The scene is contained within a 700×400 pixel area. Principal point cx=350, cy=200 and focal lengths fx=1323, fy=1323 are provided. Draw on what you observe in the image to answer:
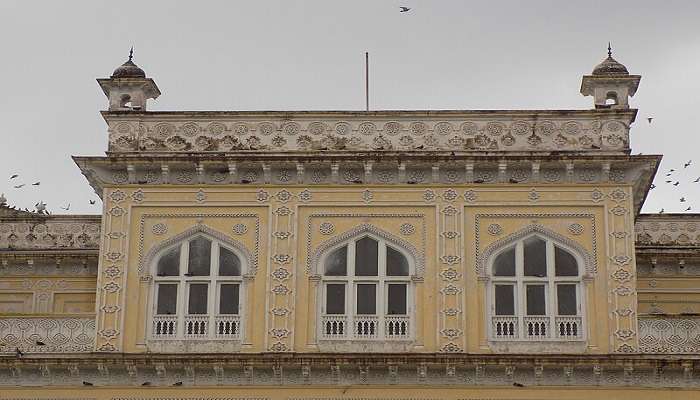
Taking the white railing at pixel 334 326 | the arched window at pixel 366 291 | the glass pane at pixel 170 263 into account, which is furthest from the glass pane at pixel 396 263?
the glass pane at pixel 170 263

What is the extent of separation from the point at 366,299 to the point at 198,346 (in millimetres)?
3108

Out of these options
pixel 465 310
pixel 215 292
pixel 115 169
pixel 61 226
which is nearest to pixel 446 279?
pixel 465 310

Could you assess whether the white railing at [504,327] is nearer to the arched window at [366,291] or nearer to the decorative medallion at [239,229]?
the arched window at [366,291]

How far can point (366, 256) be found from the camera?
2402 cm

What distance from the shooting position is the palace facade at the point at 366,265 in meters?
23.0

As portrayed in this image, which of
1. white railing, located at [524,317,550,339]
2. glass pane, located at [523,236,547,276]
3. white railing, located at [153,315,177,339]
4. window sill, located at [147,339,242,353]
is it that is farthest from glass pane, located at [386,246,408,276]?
white railing, located at [153,315,177,339]

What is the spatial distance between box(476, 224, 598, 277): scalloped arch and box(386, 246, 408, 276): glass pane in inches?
51.8

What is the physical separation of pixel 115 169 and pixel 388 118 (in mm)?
5158

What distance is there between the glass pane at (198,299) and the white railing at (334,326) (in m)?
2.17

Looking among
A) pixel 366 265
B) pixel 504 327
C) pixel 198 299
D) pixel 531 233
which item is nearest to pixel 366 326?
pixel 366 265

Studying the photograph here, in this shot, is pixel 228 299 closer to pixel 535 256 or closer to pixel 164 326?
pixel 164 326

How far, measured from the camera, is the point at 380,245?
78.8 ft

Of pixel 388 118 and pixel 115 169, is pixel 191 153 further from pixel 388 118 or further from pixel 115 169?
pixel 388 118

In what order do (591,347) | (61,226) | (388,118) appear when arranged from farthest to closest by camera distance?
(61,226) → (388,118) → (591,347)
